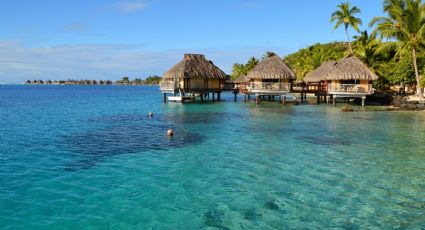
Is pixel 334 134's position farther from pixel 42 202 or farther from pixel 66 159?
pixel 42 202

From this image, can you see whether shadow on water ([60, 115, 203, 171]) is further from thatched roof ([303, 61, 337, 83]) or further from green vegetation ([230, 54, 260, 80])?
green vegetation ([230, 54, 260, 80])

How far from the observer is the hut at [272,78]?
38750 mm

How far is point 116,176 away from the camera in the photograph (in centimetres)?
1120

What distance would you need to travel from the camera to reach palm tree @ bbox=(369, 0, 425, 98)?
103 feet

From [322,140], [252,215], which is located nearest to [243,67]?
[322,140]

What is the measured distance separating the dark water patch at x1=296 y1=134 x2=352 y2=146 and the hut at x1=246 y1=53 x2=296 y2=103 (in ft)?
67.0

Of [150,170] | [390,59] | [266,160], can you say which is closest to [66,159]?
[150,170]

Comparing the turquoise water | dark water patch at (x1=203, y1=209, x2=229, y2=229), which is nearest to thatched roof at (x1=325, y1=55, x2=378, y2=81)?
the turquoise water

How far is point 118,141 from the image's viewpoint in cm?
1714

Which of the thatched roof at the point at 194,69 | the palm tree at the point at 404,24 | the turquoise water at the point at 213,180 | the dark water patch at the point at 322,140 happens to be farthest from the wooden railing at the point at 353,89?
the dark water patch at the point at 322,140

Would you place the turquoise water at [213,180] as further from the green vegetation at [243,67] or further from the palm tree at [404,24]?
the green vegetation at [243,67]

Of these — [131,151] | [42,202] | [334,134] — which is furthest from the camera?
[334,134]

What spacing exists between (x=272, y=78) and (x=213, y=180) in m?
29.4

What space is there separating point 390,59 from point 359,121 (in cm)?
2349
